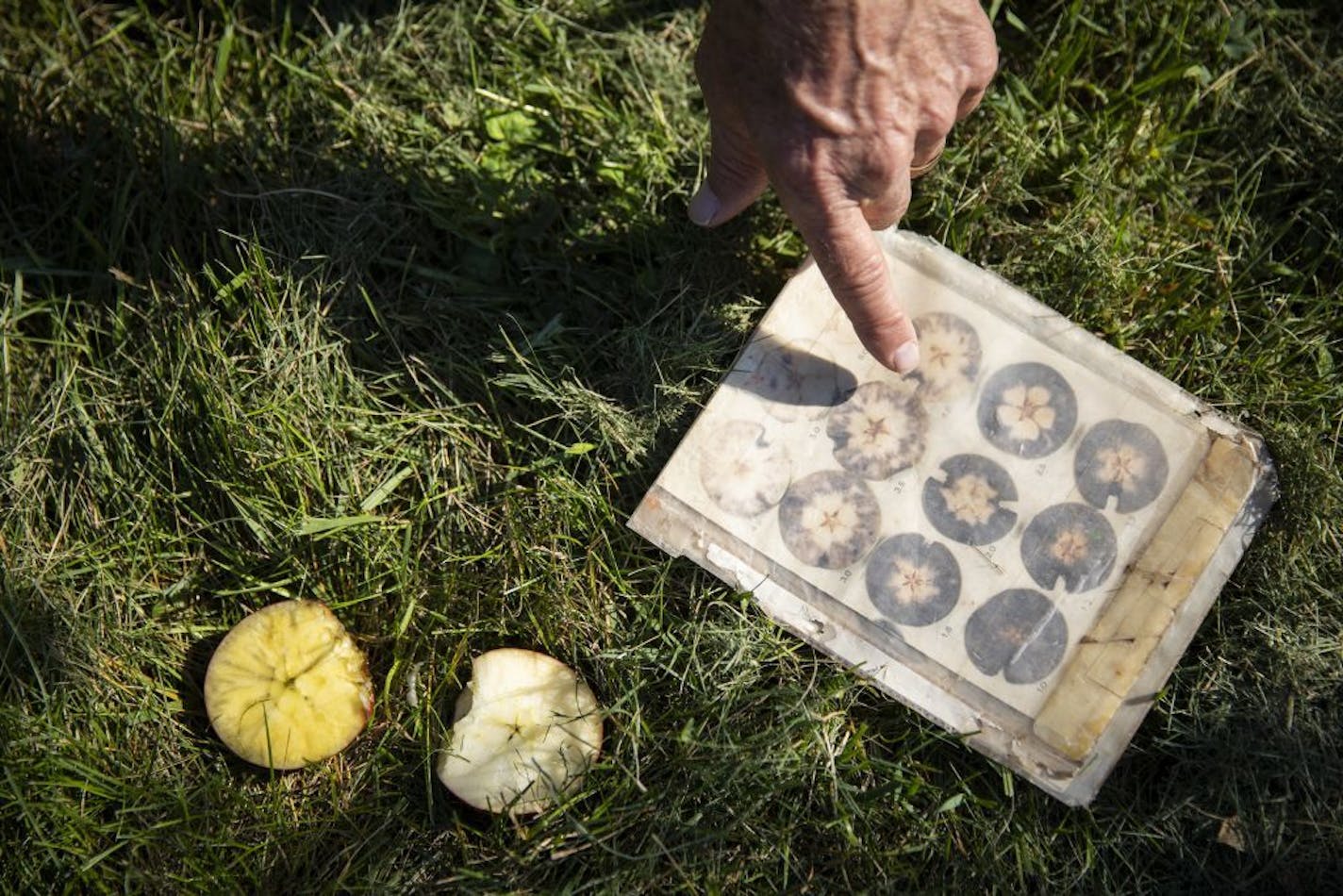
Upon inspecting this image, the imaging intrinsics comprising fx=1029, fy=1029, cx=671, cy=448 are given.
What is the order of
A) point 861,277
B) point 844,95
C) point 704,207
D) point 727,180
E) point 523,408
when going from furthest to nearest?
point 523,408 < point 704,207 < point 727,180 < point 861,277 < point 844,95

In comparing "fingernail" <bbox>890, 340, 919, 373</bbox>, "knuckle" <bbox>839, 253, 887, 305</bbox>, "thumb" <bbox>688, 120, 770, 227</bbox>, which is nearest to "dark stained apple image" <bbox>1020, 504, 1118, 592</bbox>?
"fingernail" <bbox>890, 340, 919, 373</bbox>

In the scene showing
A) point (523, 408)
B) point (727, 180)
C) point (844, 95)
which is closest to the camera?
point (844, 95)

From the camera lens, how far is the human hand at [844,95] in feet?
4.57

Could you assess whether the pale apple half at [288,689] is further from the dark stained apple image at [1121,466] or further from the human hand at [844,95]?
the dark stained apple image at [1121,466]

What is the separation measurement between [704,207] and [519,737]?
0.96 m

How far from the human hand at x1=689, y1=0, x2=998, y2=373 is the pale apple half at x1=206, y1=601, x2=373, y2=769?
1.06 m

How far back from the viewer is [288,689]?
1.74 meters

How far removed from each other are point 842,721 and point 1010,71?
1327mm

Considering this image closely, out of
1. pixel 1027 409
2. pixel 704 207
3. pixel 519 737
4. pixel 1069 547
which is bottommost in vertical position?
pixel 519 737

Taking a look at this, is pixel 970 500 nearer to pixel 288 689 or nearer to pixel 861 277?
pixel 861 277

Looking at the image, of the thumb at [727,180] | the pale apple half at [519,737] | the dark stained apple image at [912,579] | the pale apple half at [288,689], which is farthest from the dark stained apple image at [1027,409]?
the pale apple half at [288,689]

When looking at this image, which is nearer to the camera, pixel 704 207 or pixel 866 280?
pixel 866 280

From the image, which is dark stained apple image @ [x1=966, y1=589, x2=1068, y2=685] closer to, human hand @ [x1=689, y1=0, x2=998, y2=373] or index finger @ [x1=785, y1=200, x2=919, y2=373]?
index finger @ [x1=785, y1=200, x2=919, y2=373]

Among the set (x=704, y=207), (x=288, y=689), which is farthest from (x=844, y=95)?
(x=288, y=689)
